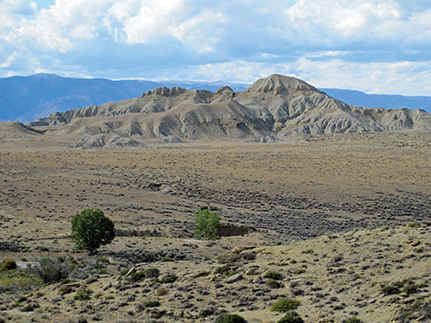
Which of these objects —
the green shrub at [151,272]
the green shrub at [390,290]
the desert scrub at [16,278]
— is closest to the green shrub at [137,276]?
the green shrub at [151,272]

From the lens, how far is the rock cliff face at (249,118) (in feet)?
502

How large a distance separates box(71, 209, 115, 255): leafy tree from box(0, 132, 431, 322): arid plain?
0.79 metres

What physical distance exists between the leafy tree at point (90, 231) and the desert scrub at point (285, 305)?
44.4 feet

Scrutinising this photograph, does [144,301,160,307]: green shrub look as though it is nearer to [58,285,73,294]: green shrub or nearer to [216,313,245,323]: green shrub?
[216,313,245,323]: green shrub

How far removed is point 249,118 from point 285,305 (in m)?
156

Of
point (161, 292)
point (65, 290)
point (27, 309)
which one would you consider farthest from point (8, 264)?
point (161, 292)

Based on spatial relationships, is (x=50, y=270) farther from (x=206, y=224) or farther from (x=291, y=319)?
(x=206, y=224)

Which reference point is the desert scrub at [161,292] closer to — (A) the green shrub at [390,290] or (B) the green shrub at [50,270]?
(B) the green shrub at [50,270]

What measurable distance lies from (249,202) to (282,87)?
160452 millimetres

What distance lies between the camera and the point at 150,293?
17.3 meters

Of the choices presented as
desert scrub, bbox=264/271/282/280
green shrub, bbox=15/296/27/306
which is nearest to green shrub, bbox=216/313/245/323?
desert scrub, bbox=264/271/282/280

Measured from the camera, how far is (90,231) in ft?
79.4

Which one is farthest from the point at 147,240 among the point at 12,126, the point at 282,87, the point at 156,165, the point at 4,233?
the point at 282,87

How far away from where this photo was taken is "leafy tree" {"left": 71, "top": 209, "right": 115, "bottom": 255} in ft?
79.5
